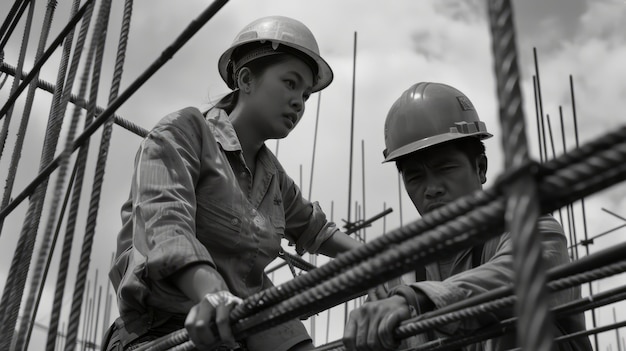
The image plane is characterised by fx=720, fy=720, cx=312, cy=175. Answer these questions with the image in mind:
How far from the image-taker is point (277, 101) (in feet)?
7.88

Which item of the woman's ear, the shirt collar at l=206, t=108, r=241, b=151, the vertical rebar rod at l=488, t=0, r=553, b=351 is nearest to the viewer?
the vertical rebar rod at l=488, t=0, r=553, b=351

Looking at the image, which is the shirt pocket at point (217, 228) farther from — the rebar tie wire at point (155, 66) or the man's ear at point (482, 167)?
the man's ear at point (482, 167)

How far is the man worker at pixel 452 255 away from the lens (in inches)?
64.2

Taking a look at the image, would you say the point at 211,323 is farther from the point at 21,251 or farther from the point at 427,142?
the point at 427,142

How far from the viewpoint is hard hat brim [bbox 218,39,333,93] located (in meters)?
2.56

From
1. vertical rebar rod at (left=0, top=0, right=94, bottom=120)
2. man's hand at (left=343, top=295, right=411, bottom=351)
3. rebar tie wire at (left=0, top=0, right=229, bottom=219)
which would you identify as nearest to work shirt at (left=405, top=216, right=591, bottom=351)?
man's hand at (left=343, top=295, right=411, bottom=351)

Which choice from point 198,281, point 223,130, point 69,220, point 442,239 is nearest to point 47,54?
point 223,130

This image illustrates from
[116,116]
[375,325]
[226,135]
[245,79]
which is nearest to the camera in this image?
[375,325]

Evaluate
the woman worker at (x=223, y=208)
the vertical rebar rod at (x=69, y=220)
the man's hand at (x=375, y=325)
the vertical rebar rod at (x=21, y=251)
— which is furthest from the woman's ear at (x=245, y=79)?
the man's hand at (x=375, y=325)

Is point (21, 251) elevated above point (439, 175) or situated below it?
below

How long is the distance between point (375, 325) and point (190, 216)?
1.99ft

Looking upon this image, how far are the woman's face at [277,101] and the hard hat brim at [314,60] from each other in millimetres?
116

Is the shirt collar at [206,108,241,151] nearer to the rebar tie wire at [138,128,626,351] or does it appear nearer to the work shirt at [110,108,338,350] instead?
the work shirt at [110,108,338,350]

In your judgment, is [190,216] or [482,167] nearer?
[190,216]
